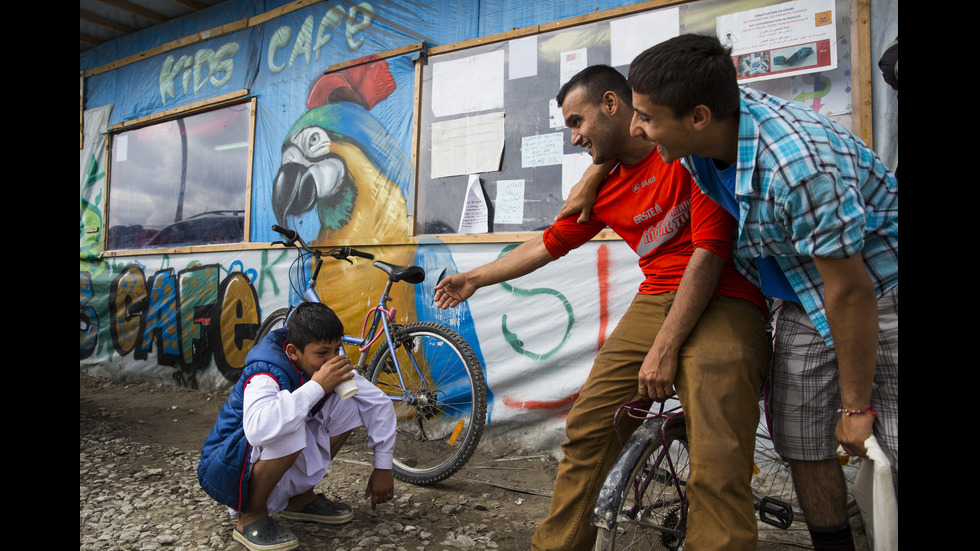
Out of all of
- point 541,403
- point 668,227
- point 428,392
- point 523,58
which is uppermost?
point 523,58

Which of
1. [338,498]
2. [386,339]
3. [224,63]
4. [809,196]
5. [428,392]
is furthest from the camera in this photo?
[224,63]

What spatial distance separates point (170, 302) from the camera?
590cm

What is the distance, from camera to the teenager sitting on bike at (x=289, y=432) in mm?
2305

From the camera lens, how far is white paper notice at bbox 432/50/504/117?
418cm

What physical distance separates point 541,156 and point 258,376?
7.71ft

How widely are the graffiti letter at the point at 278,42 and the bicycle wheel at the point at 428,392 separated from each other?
3.07 m

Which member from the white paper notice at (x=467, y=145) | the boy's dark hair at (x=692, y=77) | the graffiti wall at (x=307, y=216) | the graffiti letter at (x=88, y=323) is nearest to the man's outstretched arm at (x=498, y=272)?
the boy's dark hair at (x=692, y=77)

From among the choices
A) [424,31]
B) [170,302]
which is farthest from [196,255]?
[424,31]

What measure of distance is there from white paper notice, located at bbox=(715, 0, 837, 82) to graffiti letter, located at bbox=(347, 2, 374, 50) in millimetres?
A: 2713

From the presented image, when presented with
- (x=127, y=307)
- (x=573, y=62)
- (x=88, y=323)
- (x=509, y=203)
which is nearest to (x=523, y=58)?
(x=573, y=62)

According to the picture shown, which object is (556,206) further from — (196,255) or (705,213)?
(196,255)

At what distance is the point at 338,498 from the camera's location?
305 cm

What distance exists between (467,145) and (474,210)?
0.47 meters

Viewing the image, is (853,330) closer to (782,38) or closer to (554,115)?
(782,38)
